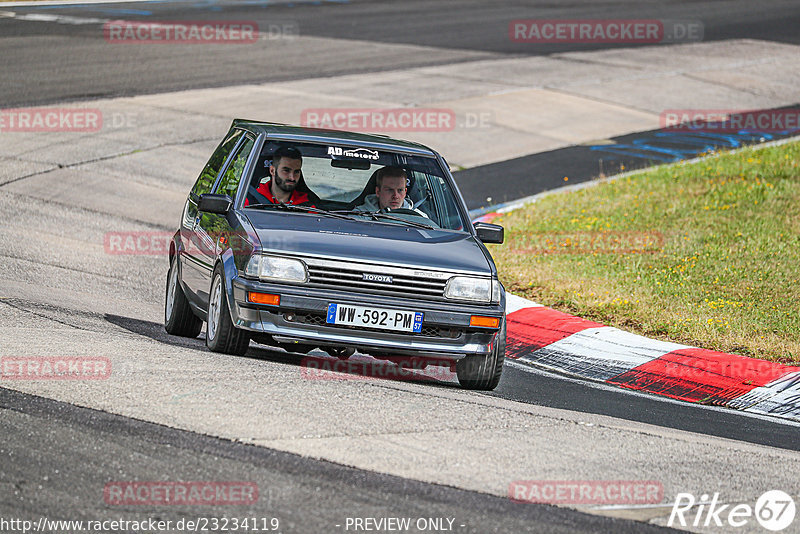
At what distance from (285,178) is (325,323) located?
5.05ft

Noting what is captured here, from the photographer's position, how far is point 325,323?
7.66 m

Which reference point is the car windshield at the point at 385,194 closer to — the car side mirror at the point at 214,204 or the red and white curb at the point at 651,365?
the car side mirror at the point at 214,204

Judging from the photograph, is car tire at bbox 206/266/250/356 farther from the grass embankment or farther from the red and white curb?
the grass embankment

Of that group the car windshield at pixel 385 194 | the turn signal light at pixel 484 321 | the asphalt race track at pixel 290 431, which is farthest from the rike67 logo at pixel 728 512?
the car windshield at pixel 385 194

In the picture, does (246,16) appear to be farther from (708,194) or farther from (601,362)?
(601,362)

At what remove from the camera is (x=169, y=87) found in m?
22.3

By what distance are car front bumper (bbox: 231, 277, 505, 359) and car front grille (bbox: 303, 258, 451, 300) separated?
1.9 inches

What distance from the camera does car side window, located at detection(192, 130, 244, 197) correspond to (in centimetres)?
954

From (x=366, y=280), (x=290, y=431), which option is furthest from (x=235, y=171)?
A: (x=290, y=431)

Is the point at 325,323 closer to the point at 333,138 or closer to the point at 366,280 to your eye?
the point at 366,280

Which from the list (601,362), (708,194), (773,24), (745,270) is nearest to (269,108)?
(708,194)

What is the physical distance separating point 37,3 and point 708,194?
2164cm

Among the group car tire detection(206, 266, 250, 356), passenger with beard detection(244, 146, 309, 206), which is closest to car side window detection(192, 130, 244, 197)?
passenger with beard detection(244, 146, 309, 206)

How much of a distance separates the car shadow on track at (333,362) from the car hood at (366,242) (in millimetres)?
773
